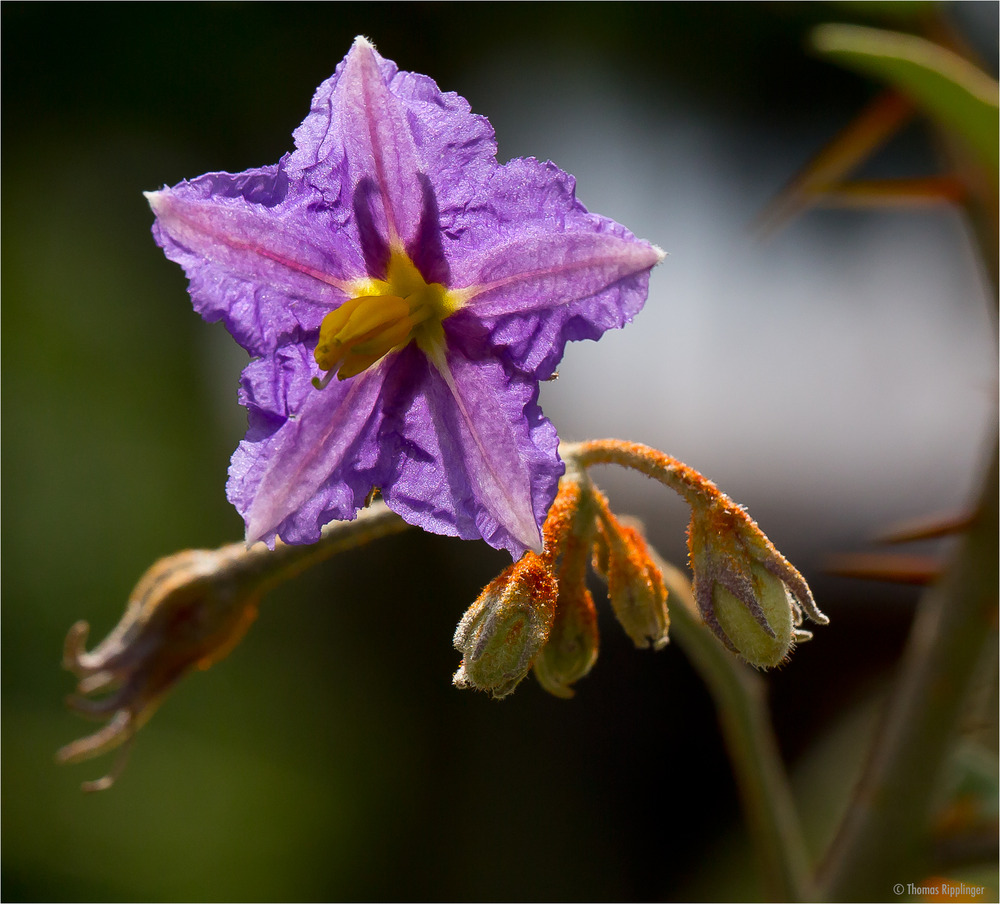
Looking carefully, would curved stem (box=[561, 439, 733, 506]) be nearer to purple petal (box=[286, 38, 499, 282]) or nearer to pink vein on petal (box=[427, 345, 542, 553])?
pink vein on petal (box=[427, 345, 542, 553])

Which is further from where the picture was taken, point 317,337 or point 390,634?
point 390,634

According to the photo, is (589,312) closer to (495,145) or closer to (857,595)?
(495,145)

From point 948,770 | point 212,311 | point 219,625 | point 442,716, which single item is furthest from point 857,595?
point 212,311

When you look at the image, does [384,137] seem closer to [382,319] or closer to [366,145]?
[366,145]

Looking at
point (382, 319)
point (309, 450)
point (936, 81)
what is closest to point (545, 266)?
point (382, 319)

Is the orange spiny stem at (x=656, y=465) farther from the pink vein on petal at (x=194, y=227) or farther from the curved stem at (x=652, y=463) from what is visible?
the pink vein on petal at (x=194, y=227)
